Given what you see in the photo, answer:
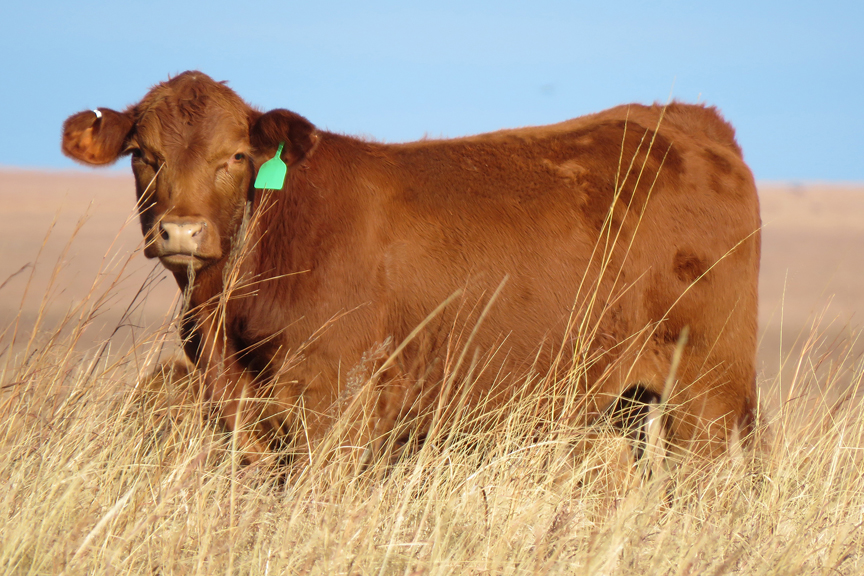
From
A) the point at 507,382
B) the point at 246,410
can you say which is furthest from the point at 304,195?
the point at 507,382

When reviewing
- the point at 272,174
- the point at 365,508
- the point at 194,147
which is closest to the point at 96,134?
the point at 194,147

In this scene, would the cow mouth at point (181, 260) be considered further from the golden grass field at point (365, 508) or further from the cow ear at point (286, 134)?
the cow ear at point (286, 134)

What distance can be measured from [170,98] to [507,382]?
2446mm

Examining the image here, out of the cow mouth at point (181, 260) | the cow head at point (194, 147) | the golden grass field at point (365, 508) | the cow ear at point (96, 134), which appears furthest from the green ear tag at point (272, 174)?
the golden grass field at point (365, 508)

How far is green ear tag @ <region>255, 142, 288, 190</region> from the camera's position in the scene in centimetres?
419

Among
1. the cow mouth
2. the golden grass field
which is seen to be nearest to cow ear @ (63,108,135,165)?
the cow mouth

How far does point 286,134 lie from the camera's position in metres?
4.21

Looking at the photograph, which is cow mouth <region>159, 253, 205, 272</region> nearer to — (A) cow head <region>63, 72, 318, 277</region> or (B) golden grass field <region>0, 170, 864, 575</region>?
(A) cow head <region>63, 72, 318, 277</region>

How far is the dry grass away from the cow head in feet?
2.45

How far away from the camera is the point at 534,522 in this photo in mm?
2973

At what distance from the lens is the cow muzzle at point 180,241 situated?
3689mm

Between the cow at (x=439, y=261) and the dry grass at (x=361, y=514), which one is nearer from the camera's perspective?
the dry grass at (x=361, y=514)

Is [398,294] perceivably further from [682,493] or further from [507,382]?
[682,493]

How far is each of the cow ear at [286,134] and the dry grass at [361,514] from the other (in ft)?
4.25
